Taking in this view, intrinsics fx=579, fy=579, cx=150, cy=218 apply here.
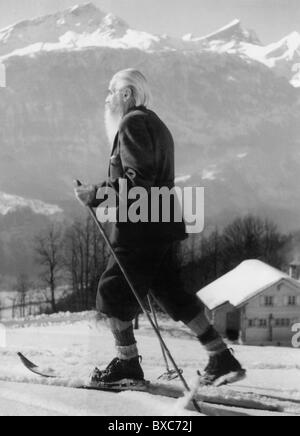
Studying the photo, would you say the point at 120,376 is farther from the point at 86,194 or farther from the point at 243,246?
the point at 243,246

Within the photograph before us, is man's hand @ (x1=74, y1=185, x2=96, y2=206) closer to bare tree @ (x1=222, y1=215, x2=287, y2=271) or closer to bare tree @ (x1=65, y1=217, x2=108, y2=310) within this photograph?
bare tree @ (x1=65, y1=217, x2=108, y2=310)

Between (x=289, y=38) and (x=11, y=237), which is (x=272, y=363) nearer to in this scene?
(x=289, y=38)

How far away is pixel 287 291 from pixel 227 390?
11.1 meters

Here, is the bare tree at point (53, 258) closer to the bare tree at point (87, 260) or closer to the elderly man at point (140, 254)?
the bare tree at point (87, 260)

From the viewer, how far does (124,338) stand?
2.19 meters

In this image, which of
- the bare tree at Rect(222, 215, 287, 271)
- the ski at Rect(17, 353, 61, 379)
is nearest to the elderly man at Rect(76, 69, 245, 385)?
the ski at Rect(17, 353, 61, 379)

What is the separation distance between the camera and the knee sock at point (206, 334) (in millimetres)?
2146

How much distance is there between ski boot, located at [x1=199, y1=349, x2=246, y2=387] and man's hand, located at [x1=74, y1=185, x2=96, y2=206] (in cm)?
74

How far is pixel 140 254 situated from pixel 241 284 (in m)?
12.1

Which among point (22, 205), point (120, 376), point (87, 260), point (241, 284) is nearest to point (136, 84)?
point (120, 376)

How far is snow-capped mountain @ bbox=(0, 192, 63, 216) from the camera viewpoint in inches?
1375

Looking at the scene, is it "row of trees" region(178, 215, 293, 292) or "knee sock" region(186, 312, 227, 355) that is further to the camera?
"row of trees" region(178, 215, 293, 292)

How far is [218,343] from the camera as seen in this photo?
2162 mm

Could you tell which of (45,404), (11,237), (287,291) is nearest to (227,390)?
(45,404)
